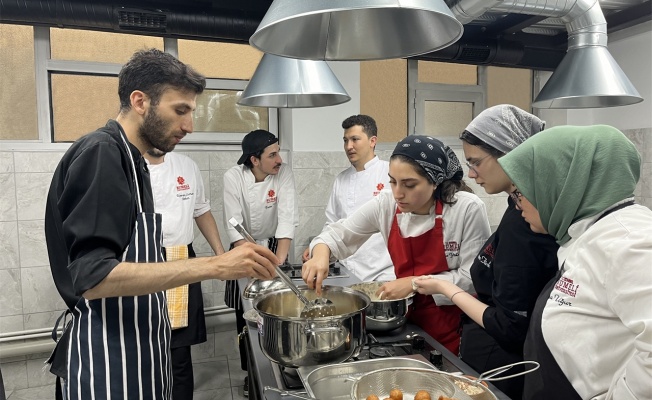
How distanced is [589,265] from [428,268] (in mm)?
732

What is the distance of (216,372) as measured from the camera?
337 centimetres

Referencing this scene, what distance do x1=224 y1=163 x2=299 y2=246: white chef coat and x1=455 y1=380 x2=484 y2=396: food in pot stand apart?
212cm

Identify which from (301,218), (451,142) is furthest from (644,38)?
(301,218)

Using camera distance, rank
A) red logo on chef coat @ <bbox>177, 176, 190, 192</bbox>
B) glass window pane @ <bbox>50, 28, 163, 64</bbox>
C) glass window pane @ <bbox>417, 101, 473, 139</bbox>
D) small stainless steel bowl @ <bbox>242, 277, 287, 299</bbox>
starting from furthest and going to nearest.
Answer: glass window pane @ <bbox>417, 101, 473, 139</bbox> < glass window pane @ <bbox>50, 28, 163, 64</bbox> < red logo on chef coat @ <bbox>177, 176, 190, 192</bbox> < small stainless steel bowl @ <bbox>242, 277, 287, 299</bbox>

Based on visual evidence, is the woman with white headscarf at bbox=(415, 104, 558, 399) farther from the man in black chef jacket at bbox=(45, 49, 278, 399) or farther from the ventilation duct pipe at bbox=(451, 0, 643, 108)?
the ventilation duct pipe at bbox=(451, 0, 643, 108)

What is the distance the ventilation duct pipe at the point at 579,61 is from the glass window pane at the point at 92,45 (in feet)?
7.65

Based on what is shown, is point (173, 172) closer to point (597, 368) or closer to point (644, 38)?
point (597, 368)

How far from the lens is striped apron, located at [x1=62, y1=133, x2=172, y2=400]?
124 cm

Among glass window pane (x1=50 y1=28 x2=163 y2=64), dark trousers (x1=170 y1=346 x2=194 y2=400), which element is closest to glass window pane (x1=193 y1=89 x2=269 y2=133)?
glass window pane (x1=50 y1=28 x2=163 y2=64)

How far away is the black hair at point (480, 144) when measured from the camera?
60.3 inches

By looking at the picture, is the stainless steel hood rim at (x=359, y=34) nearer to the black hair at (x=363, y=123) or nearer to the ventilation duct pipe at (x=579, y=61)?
the ventilation duct pipe at (x=579, y=61)

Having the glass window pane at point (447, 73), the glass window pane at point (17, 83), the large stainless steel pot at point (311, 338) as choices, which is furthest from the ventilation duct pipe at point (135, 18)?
the large stainless steel pot at point (311, 338)

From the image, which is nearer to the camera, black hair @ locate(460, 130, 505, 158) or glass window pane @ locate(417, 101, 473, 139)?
black hair @ locate(460, 130, 505, 158)

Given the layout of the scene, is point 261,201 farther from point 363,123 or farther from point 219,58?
point 219,58
